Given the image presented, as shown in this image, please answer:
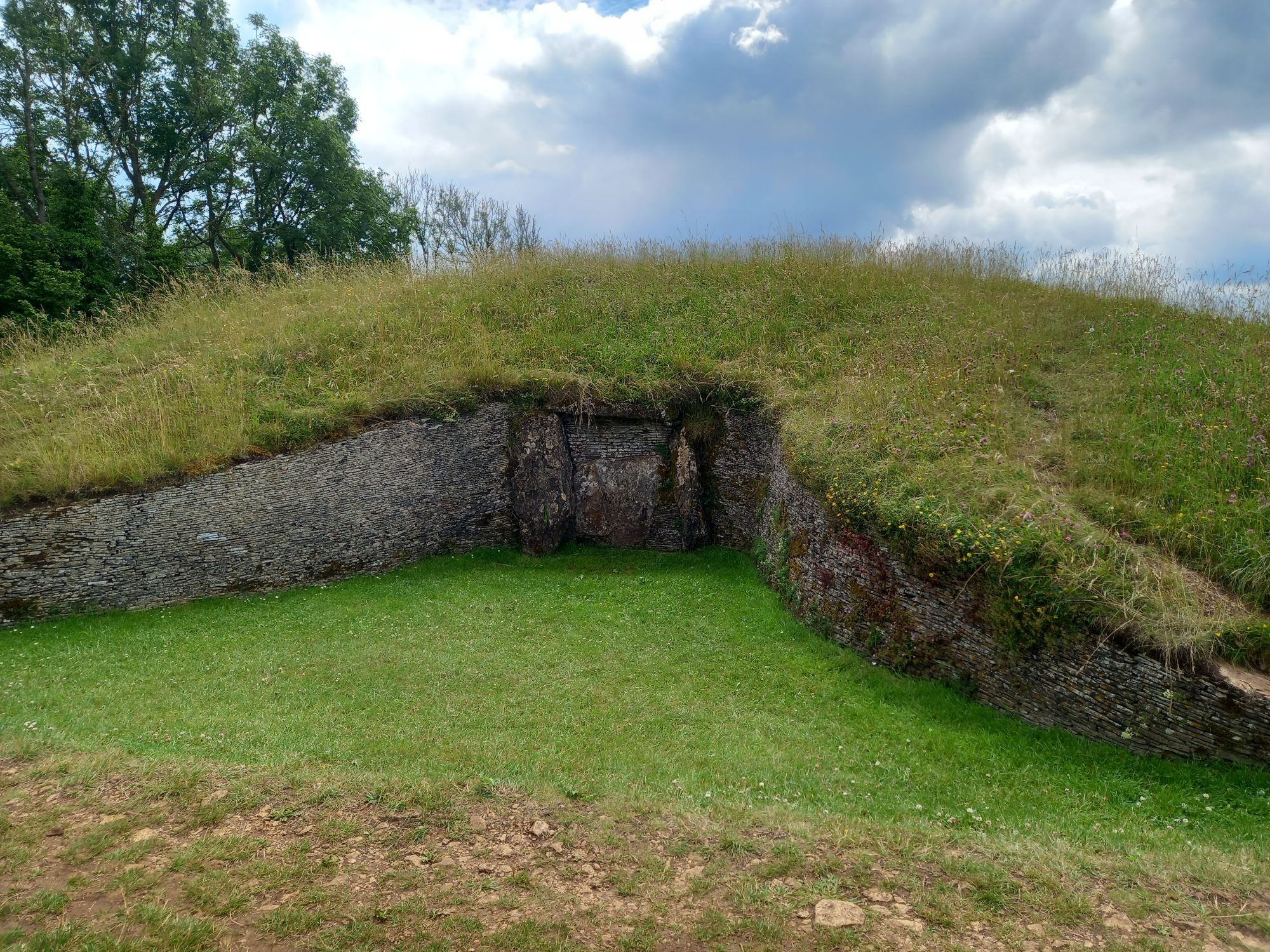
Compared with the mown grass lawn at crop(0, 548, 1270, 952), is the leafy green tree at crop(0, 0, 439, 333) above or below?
above

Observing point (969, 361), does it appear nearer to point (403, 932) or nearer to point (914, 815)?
point (914, 815)

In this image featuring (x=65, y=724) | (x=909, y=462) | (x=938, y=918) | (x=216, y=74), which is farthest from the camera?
(x=216, y=74)

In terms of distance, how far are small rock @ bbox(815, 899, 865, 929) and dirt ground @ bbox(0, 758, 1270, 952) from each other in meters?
0.01

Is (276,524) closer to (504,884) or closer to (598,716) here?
(598,716)

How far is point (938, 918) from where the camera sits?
4.45 metres

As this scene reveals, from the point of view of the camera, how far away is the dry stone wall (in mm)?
6488

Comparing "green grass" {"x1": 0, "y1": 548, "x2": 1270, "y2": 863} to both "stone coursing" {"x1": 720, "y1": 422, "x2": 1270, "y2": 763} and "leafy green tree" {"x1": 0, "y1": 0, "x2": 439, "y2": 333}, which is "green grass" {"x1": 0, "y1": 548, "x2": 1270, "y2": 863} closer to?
"stone coursing" {"x1": 720, "y1": 422, "x2": 1270, "y2": 763}

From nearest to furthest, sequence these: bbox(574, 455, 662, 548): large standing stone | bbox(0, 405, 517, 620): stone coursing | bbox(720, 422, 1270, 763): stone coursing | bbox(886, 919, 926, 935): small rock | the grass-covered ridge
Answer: bbox(886, 919, 926, 935): small rock → bbox(720, 422, 1270, 763): stone coursing → the grass-covered ridge → bbox(0, 405, 517, 620): stone coursing → bbox(574, 455, 662, 548): large standing stone

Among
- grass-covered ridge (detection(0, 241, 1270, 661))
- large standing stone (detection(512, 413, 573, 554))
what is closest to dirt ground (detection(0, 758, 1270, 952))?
grass-covered ridge (detection(0, 241, 1270, 661))

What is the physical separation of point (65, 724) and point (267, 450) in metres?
4.93

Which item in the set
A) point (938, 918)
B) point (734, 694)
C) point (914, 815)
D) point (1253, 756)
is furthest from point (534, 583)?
point (1253, 756)

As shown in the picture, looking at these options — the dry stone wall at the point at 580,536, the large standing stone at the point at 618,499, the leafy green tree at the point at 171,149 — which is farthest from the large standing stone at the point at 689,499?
the leafy green tree at the point at 171,149

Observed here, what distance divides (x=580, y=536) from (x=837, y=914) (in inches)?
336

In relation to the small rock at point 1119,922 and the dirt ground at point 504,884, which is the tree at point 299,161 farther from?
the small rock at point 1119,922
